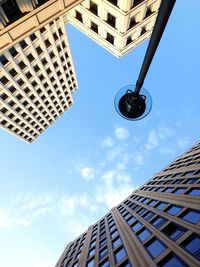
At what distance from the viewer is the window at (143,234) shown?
26.6 meters

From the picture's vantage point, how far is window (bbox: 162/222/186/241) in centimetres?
2235

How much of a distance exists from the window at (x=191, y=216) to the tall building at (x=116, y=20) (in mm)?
17801

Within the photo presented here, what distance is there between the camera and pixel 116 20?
26562 millimetres

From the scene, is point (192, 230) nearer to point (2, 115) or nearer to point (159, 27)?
point (159, 27)

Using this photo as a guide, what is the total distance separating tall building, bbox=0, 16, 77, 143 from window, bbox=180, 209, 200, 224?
24.3m

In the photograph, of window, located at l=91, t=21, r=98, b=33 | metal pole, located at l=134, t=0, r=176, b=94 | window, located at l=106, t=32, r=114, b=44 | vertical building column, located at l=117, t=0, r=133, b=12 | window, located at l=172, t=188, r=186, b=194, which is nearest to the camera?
metal pole, located at l=134, t=0, r=176, b=94

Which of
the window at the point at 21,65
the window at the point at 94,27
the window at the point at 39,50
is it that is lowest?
the window at the point at 94,27

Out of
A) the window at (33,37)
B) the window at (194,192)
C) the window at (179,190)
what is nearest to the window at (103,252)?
the window at (179,190)

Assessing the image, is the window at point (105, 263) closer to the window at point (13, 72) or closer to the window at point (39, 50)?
the window at point (13, 72)

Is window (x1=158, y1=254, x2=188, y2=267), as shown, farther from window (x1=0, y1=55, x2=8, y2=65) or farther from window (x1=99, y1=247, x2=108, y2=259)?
window (x1=0, y1=55, x2=8, y2=65)

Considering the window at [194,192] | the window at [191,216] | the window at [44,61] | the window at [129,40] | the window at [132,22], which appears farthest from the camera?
the window at [44,61]

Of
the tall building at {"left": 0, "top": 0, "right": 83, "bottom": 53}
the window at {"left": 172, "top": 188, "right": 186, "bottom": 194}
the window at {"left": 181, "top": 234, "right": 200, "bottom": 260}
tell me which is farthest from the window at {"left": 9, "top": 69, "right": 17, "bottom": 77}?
the window at {"left": 181, "top": 234, "right": 200, "bottom": 260}

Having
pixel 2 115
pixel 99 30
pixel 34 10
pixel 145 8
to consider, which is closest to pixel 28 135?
pixel 2 115

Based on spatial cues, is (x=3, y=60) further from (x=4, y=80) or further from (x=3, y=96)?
(x=3, y=96)
